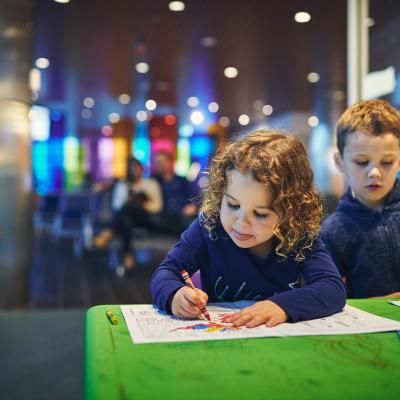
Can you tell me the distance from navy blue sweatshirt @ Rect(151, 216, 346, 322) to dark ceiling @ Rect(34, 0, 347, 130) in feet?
15.0

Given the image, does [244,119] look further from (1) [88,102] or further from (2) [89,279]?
(2) [89,279]

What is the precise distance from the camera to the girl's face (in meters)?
1.09

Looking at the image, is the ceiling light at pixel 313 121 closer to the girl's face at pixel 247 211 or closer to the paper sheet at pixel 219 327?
the girl's face at pixel 247 211

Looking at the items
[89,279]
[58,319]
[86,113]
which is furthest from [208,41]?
[86,113]

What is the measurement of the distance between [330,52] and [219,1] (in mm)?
2568

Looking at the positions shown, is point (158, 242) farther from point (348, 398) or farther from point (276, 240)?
point (348, 398)

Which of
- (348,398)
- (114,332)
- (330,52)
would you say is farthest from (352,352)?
(330,52)

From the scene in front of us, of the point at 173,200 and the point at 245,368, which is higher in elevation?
the point at 173,200

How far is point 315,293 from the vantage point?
3.47ft

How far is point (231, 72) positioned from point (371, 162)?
776 cm

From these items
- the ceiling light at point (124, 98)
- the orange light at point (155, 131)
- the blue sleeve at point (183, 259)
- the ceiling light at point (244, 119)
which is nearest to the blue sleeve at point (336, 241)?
the blue sleeve at point (183, 259)

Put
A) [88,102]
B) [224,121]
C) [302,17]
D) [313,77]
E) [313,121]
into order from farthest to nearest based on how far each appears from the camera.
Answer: [224,121]
[313,121]
[88,102]
[313,77]
[302,17]

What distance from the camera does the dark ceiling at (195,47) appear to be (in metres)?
5.72

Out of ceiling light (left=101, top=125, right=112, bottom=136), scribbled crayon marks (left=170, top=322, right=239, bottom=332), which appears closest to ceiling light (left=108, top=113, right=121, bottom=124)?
ceiling light (left=101, top=125, right=112, bottom=136)
